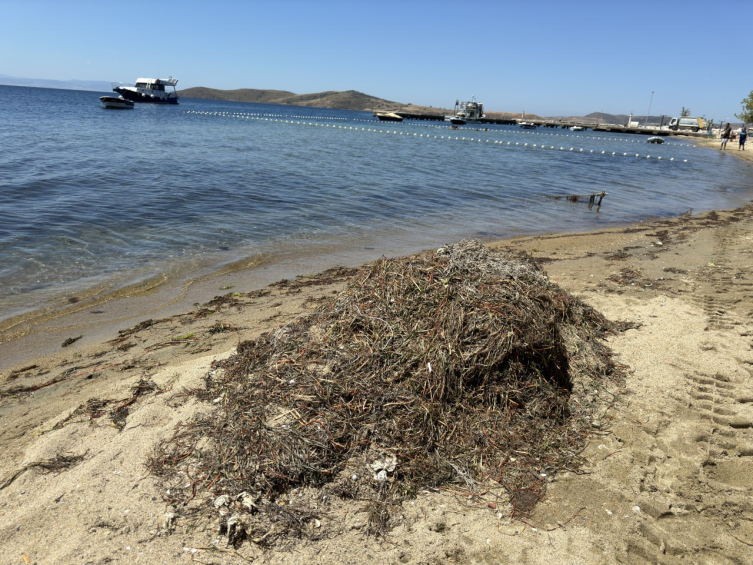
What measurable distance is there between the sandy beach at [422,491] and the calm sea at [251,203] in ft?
9.87

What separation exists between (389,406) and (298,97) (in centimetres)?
19599

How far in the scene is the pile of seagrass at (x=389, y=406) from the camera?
10.4 ft

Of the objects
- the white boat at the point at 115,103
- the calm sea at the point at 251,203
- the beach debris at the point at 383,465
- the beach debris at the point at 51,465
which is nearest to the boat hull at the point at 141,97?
the white boat at the point at 115,103

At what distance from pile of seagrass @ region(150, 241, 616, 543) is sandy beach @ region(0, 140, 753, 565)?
134mm

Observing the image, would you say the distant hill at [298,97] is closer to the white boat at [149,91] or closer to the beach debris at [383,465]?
the white boat at [149,91]

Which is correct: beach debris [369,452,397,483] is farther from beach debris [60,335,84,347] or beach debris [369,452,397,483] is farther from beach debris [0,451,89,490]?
beach debris [60,335,84,347]

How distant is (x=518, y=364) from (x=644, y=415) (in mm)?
1371

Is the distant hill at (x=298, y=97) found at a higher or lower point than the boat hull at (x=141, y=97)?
higher

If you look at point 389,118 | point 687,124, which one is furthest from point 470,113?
point 687,124

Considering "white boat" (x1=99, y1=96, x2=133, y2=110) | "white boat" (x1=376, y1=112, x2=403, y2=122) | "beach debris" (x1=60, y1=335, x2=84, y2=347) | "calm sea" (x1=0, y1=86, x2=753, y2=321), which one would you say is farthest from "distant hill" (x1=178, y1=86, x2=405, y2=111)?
"beach debris" (x1=60, y1=335, x2=84, y2=347)

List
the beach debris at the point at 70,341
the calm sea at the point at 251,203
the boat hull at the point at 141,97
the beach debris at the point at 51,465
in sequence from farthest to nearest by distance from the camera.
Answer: the boat hull at the point at 141,97
the calm sea at the point at 251,203
the beach debris at the point at 70,341
the beach debris at the point at 51,465

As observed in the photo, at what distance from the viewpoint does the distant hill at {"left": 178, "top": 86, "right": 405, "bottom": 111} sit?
172875 millimetres

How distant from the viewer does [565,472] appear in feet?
11.5

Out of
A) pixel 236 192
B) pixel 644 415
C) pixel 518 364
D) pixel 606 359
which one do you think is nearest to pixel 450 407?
pixel 518 364
